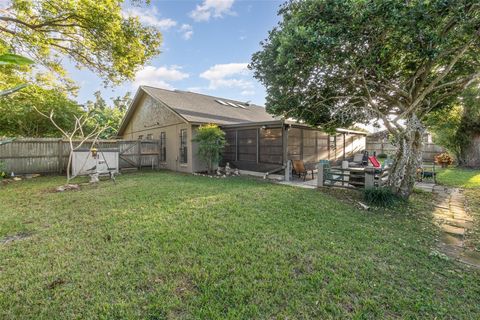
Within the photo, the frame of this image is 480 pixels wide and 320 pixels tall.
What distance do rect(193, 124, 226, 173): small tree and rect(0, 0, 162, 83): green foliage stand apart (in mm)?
4057

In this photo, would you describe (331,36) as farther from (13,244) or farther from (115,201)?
(13,244)

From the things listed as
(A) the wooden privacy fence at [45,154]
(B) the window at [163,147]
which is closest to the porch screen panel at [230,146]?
(B) the window at [163,147]

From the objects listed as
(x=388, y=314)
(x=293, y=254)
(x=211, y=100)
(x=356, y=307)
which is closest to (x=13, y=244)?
(x=293, y=254)

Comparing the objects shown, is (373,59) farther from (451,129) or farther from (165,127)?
(451,129)

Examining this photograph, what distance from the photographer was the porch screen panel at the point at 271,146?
10.4m

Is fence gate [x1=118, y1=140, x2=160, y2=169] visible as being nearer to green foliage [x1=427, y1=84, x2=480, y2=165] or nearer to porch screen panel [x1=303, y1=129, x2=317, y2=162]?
porch screen panel [x1=303, y1=129, x2=317, y2=162]

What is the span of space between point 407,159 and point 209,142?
296 inches

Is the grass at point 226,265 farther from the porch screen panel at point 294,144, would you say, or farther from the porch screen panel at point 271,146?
the porch screen panel at point 294,144

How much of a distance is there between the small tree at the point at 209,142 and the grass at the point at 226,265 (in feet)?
18.1

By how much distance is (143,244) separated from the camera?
3631 millimetres

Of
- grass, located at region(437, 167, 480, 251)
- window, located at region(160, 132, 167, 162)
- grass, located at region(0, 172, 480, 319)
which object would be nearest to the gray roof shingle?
window, located at region(160, 132, 167, 162)

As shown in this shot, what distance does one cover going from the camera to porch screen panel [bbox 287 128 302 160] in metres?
10.8

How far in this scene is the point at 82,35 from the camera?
932 centimetres

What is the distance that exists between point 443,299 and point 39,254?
206 inches
